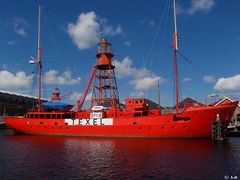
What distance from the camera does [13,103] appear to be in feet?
282

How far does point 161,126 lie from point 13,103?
66.4 meters

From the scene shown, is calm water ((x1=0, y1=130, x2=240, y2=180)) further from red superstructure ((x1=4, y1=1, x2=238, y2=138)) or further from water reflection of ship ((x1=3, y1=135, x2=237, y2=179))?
red superstructure ((x1=4, y1=1, x2=238, y2=138))

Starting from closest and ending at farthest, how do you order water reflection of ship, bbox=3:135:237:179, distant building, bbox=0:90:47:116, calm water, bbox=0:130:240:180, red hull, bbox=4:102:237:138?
calm water, bbox=0:130:240:180 < water reflection of ship, bbox=3:135:237:179 < red hull, bbox=4:102:237:138 < distant building, bbox=0:90:47:116

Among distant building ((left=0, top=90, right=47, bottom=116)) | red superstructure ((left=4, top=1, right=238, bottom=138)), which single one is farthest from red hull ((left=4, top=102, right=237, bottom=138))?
distant building ((left=0, top=90, right=47, bottom=116))

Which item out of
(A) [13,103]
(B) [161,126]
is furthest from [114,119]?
(A) [13,103]

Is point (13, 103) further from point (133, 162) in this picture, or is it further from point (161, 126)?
point (133, 162)

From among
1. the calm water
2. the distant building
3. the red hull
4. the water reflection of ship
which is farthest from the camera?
the distant building

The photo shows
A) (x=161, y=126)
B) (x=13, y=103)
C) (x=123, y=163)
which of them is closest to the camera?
(x=123, y=163)

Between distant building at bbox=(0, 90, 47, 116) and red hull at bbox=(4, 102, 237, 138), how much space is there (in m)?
48.7

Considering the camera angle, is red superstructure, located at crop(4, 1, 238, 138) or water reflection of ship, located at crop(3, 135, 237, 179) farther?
red superstructure, located at crop(4, 1, 238, 138)

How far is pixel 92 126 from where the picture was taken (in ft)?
128

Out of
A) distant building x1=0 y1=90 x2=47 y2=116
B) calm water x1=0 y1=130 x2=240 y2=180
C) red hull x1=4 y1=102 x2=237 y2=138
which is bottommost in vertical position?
calm water x1=0 y1=130 x2=240 y2=180

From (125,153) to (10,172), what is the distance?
10.8 meters

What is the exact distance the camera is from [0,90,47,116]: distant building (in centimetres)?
8157
